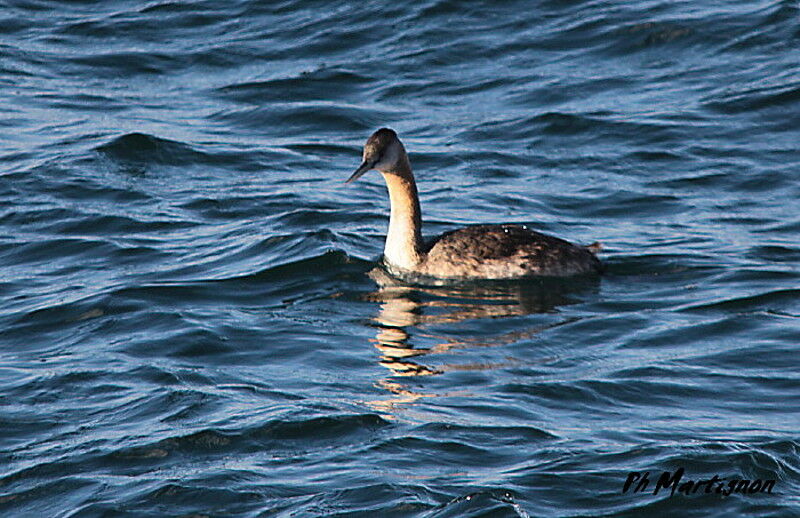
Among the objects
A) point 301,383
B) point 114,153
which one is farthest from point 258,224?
point 301,383

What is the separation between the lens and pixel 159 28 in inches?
822

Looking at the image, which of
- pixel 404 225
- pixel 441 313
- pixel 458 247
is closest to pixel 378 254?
pixel 404 225

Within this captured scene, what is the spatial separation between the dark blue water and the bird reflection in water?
0.12 ft

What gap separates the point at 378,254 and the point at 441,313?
174cm

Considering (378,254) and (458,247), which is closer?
(458,247)

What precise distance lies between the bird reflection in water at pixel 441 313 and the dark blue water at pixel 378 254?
4 cm

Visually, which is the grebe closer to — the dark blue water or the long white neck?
the long white neck

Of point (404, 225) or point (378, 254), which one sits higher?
point (404, 225)

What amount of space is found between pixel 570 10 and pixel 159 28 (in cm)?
560

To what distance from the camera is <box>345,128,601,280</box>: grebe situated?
40.2 feet

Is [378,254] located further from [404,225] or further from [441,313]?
[441,313]

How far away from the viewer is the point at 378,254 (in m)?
13.3

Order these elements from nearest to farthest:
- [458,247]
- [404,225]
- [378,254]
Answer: [458,247] < [404,225] < [378,254]

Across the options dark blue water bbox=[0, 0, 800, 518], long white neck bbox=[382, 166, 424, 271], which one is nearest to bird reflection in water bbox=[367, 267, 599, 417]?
dark blue water bbox=[0, 0, 800, 518]
